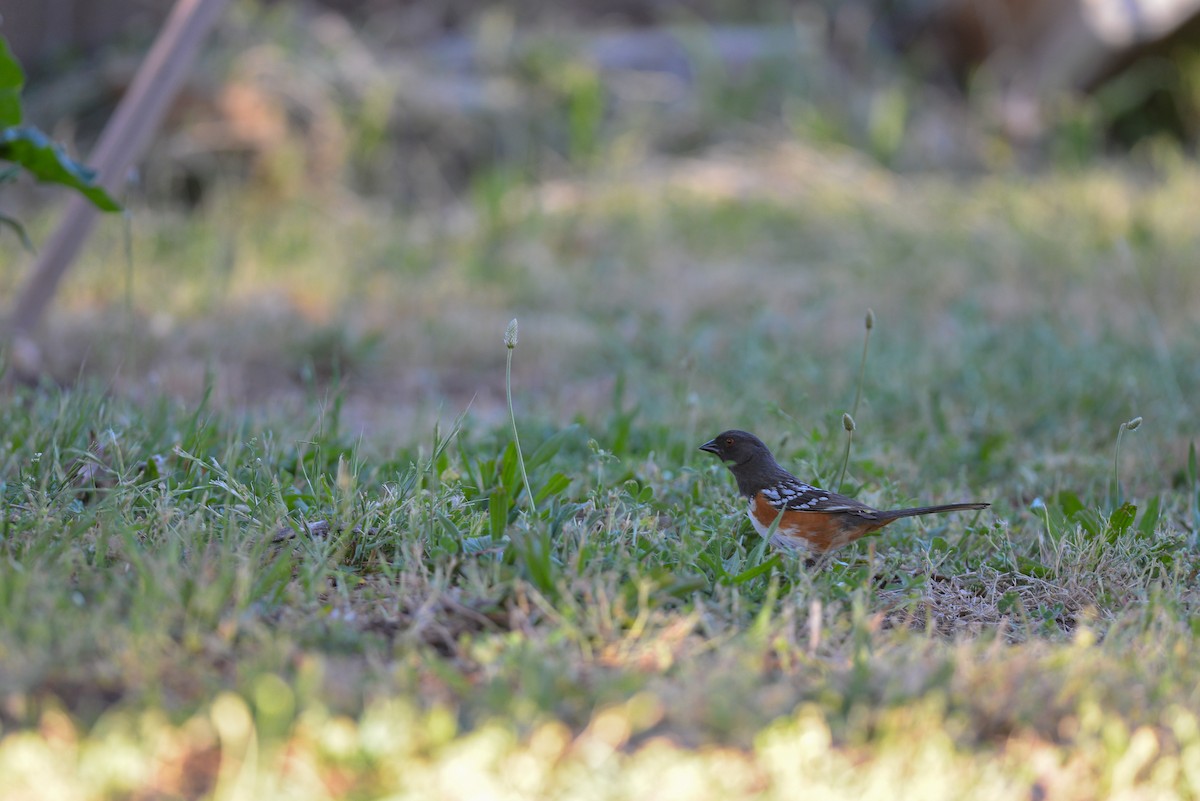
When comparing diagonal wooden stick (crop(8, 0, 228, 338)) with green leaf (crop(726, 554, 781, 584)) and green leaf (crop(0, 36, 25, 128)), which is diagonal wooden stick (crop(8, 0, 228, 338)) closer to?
green leaf (crop(0, 36, 25, 128))

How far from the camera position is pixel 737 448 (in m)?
3.25

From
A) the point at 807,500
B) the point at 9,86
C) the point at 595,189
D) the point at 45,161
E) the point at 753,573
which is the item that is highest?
the point at 9,86

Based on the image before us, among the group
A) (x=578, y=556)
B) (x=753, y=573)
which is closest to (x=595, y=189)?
(x=753, y=573)

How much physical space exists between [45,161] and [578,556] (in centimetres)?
212

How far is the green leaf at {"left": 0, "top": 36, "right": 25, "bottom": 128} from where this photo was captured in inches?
124

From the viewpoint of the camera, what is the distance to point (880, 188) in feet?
27.5

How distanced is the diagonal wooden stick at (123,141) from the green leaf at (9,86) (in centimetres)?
85


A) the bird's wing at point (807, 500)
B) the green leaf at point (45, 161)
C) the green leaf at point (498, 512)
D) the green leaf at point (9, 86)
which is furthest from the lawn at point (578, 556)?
the green leaf at point (9, 86)

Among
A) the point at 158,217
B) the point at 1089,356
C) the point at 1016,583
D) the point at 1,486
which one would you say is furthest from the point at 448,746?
the point at 158,217

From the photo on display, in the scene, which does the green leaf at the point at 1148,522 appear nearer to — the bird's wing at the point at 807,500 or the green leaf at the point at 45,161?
the bird's wing at the point at 807,500

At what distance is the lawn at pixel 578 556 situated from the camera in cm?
187

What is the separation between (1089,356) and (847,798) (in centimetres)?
388

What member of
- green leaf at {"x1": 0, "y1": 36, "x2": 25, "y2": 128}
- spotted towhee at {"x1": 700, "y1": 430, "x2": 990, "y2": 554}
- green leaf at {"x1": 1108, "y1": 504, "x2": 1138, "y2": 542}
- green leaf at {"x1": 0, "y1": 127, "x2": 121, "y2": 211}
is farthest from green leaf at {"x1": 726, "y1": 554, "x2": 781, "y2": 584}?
green leaf at {"x1": 0, "y1": 36, "x2": 25, "y2": 128}

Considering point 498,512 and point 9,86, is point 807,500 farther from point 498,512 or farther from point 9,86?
point 9,86
